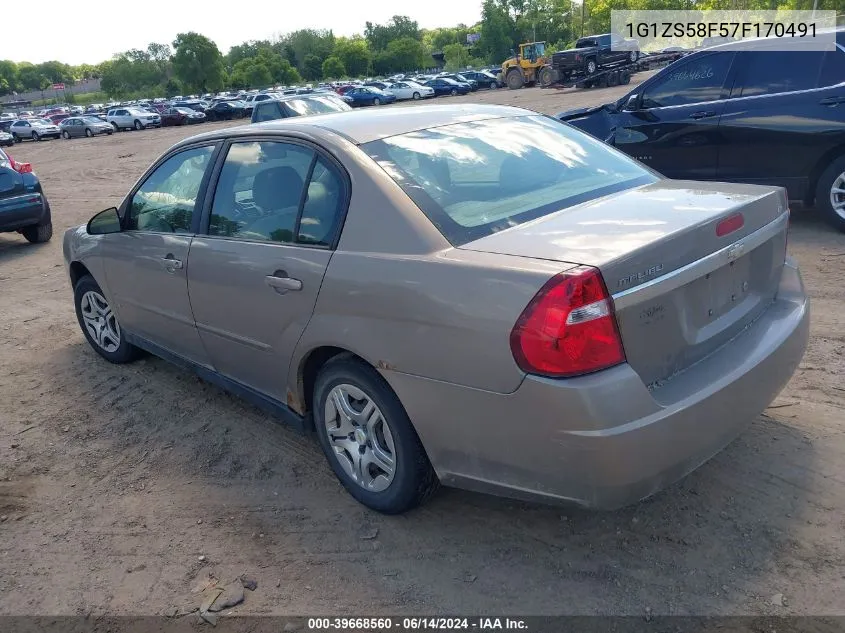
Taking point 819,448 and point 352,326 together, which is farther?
point 819,448

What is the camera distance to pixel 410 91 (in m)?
52.5

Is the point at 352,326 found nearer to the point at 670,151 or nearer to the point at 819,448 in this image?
the point at 819,448

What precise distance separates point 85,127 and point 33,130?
4983mm

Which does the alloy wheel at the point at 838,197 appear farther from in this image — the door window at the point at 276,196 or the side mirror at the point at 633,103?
the door window at the point at 276,196

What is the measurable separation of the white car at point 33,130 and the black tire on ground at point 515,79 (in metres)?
29.6

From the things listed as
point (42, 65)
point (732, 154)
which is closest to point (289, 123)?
point (732, 154)

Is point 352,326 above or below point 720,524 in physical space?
above

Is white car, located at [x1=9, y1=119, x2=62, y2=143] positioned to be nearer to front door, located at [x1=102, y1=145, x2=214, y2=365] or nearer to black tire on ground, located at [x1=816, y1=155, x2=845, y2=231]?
front door, located at [x1=102, y1=145, x2=214, y2=365]

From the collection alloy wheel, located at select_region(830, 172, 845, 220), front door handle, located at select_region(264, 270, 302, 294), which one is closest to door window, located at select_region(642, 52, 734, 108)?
alloy wheel, located at select_region(830, 172, 845, 220)

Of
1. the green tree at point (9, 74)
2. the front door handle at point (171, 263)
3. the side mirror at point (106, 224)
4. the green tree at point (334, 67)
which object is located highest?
the green tree at point (9, 74)

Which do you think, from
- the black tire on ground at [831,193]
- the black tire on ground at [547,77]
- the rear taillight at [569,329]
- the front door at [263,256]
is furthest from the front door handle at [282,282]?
the black tire on ground at [547,77]

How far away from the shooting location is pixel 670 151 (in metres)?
7.55

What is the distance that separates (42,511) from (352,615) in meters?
1.86

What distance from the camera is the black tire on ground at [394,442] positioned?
9.66ft
